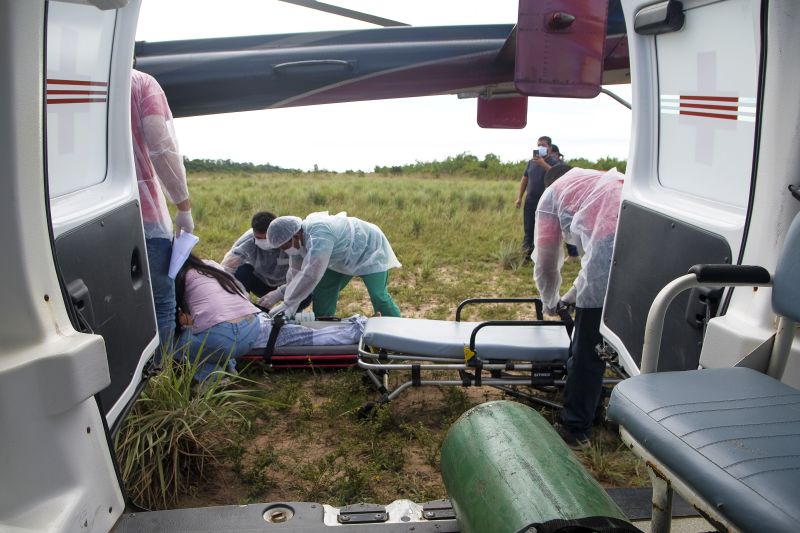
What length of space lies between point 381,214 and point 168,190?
843cm

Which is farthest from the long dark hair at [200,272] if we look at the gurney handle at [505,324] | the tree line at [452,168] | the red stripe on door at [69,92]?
the tree line at [452,168]

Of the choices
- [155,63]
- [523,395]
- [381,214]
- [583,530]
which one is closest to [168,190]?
[155,63]

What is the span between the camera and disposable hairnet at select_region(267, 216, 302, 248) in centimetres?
483

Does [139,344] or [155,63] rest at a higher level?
[155,63]

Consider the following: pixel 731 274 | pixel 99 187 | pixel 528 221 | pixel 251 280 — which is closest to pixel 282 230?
pixel 251 280

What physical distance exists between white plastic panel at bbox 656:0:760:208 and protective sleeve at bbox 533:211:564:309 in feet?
3.66

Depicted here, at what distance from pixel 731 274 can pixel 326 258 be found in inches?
138

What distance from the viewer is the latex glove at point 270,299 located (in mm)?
5145

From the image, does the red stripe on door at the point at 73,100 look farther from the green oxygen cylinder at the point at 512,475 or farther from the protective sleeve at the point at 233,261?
the protective sleeve at the point at 233,261

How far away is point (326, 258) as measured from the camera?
4797 mm

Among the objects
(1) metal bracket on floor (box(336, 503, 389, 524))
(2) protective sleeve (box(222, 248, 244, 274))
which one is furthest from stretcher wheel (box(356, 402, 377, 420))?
(2) protective sleeve (box(222, 248, 244, 274))

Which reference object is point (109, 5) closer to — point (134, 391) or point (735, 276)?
point (134, 391)

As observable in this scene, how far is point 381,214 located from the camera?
1227 centimetres

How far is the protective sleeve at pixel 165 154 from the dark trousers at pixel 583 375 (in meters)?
2.63
